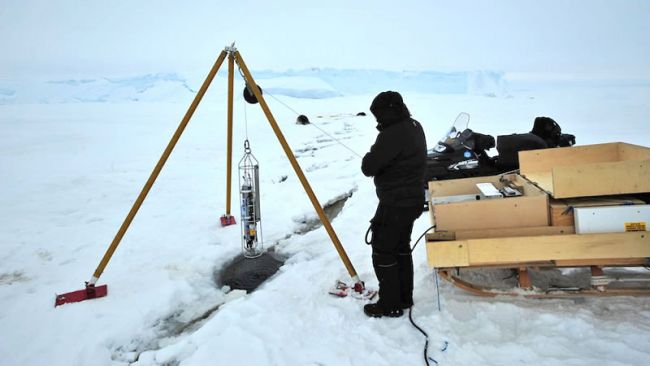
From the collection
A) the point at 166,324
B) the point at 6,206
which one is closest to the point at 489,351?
the point at 166,324

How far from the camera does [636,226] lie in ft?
9.05

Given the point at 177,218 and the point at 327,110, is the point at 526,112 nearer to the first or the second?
the point at 327,110

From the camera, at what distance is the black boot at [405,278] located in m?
3.20

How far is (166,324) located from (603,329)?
3.10 m

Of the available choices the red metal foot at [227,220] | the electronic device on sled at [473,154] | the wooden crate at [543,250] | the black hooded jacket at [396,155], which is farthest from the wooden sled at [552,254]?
the red metal foot at [227,220]

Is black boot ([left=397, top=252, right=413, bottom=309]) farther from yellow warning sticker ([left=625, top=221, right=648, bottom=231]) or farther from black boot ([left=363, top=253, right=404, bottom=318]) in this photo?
yellow warning sticker ([left=625, top=221, right=648, bottom=231])

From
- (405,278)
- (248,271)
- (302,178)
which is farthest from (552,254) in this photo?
(248,271)

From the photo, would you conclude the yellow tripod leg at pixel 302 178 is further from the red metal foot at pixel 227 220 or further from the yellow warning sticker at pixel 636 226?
the red metal foot at pixel 227 220

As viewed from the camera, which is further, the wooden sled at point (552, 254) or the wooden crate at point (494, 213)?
the wooden crate at point (494, 213)

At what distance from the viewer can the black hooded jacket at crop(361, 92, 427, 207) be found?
2916mm

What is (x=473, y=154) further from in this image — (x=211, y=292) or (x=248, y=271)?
(x=211, y=292)

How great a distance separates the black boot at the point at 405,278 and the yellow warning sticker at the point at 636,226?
142cm

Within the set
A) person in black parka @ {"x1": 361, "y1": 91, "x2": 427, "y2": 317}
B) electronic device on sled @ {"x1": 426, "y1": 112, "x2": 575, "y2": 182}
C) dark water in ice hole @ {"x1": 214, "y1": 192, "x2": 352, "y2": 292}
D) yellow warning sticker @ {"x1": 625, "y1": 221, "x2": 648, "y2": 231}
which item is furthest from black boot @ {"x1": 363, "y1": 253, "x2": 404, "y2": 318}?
electronic device on sled @ {"x1": 426, "y1": 112, "x2": 575, "y2": 182}

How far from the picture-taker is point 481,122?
17.0 metres
